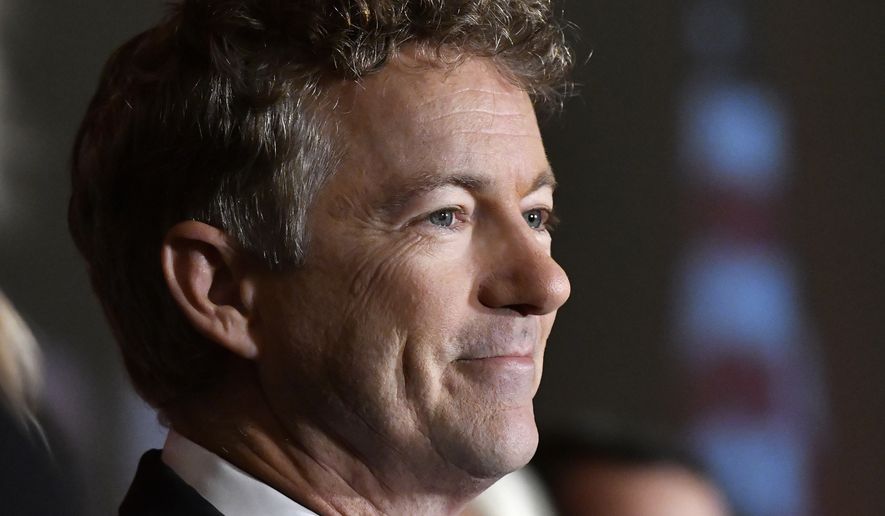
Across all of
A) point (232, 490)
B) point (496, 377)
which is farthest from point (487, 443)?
point (232, 490)

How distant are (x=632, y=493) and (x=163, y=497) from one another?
174 cm

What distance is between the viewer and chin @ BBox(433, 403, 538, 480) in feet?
4.72

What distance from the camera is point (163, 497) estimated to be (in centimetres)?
145

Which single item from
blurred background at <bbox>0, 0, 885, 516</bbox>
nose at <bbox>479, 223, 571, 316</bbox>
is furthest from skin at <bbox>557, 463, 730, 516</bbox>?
nose at <bbox>479, 223, 571, 316</bbox>

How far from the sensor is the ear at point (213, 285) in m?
1.48

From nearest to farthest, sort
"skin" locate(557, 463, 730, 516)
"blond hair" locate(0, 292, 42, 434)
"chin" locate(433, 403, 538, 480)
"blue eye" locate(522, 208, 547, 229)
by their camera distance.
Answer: "chin" locate(433, 403, 538, 480) < "blue eye" locate(522, 208, 547, 229) < "blond hair" locate(0, 292, 42, 434) < "skin" locate(557, 463, 730, 516)

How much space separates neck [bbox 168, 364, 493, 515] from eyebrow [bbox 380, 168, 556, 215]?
28 centimetres

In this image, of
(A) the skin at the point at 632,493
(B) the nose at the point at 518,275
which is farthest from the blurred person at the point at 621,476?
(B) the nose at the point at 518,275

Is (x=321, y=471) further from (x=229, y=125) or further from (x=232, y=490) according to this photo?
(x=229, y=125)

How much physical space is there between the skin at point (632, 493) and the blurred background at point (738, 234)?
0.30 metres

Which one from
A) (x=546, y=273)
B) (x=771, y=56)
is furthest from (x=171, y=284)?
(x=771, y=56)

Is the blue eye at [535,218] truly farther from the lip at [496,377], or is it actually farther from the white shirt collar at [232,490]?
the white shirt collar at [232,490]

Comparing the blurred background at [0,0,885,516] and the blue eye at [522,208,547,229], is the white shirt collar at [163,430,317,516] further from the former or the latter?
the blurred background at [0,0,885,516]

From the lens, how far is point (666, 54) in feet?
11.5
